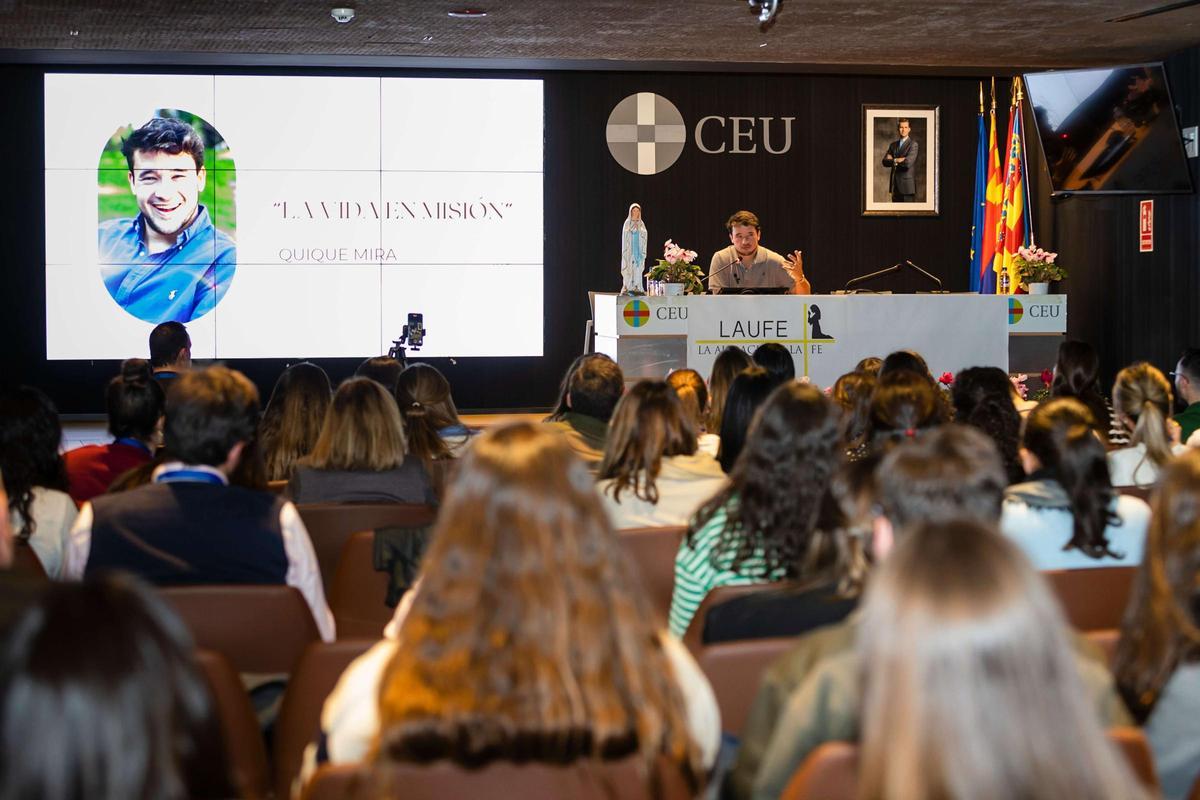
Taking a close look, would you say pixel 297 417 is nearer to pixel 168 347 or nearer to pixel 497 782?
pixel 168 347

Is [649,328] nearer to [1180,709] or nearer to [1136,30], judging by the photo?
[1136,30]

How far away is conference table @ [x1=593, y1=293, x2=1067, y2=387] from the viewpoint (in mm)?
8789

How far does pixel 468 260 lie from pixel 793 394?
28.6 feet

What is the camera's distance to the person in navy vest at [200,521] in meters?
2.76

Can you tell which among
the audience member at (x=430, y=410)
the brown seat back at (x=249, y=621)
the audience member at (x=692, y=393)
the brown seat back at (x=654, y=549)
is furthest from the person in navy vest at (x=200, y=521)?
the audience member at (x=692, y=393)

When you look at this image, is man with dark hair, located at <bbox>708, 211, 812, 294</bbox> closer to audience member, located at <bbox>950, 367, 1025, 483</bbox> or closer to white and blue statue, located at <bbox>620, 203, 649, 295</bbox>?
white and blue statue, located at <bbox>620, 203, 649, 295</bbox>

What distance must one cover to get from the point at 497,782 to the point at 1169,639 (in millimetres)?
1013

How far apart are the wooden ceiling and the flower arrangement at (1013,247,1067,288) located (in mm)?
1586

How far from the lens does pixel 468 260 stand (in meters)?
11.4

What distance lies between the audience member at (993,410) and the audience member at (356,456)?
6.40 ft

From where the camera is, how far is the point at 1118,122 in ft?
32.7

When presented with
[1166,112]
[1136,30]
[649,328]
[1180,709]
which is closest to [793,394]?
[1180,709]

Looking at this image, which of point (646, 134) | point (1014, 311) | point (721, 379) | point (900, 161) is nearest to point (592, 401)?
point (721, 379)

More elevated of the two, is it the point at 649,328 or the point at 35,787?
the point at 649,328
